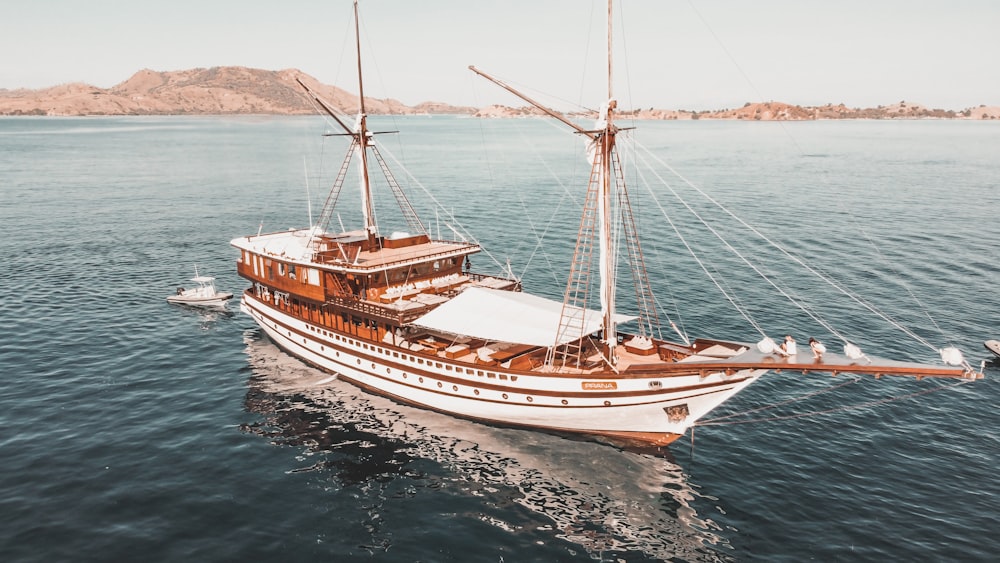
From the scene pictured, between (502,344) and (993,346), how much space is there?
3281 cm

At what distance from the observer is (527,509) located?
23.2m

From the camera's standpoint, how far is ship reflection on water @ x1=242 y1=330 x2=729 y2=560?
861 inches

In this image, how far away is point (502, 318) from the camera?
29578 millimetres

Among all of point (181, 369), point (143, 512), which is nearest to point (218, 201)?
point (181, 369)

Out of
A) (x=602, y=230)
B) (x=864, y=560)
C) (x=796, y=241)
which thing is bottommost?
(x=864, y=560)

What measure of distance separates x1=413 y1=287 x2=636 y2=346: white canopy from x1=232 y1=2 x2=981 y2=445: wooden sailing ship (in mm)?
96

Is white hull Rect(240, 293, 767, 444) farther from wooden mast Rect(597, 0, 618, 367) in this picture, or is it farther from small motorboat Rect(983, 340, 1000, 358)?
small motorboat Rect(983, 340, 1000, 358)

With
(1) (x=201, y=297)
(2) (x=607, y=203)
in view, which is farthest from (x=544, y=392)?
(1) (x=201, y=297)

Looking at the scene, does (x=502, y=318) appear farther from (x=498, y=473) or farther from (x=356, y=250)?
(x=356, y=250)

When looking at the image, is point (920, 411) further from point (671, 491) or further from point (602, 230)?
point (602, 230)

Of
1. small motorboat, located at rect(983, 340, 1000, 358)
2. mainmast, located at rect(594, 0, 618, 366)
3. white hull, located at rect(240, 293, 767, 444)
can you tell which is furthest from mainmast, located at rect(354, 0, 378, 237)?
small motorboat, located at rect(983, 340, 1000, 358)

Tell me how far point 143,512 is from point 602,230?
22.9 meters

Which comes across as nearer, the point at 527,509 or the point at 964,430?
the point at 527,509

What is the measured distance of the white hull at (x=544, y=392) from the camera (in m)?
25.4
